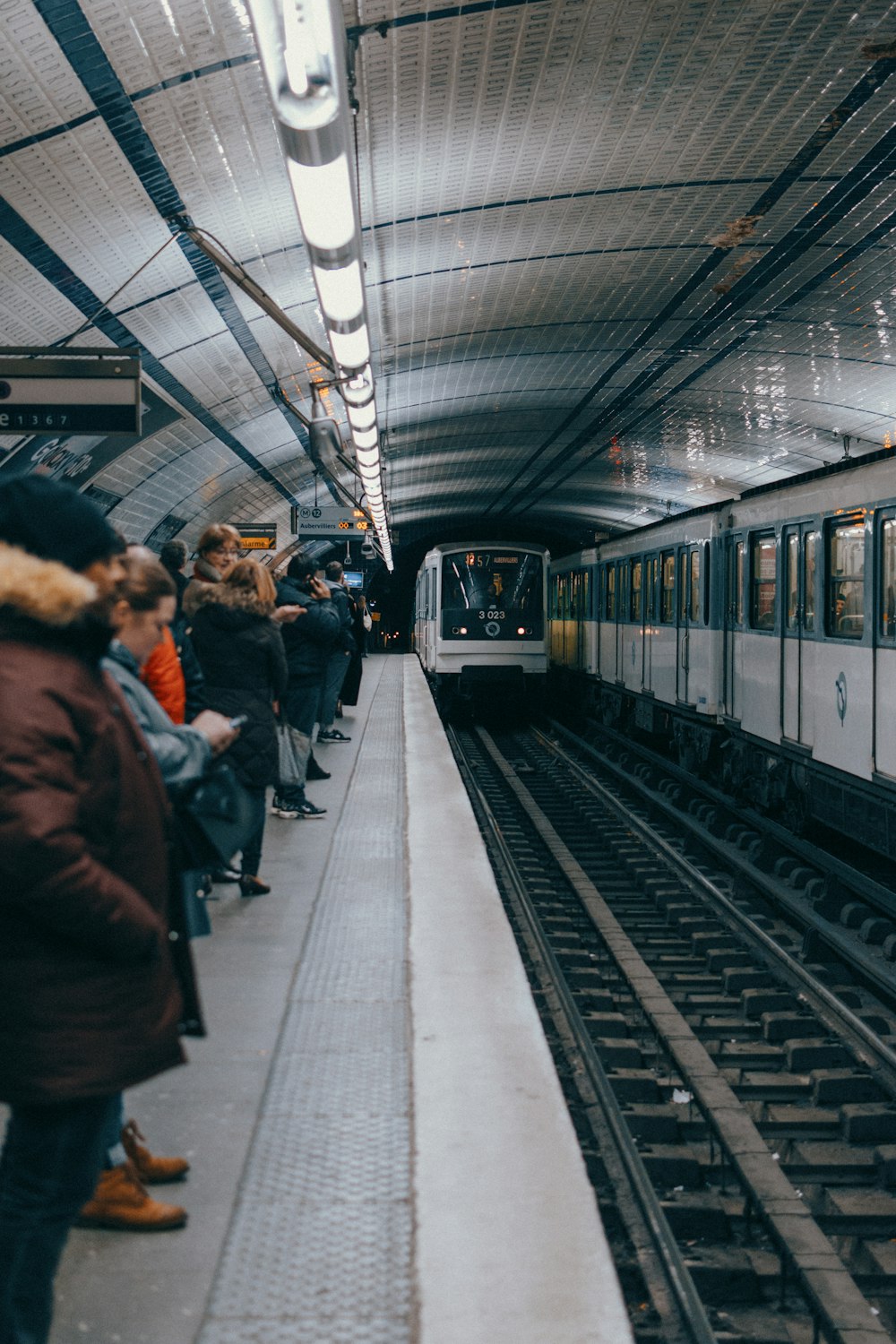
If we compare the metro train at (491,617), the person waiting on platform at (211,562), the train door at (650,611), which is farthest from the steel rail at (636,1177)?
the metro train at (491,617)

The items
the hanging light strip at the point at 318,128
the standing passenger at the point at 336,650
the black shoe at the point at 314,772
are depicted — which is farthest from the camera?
the standing passenger at the point at 336,650

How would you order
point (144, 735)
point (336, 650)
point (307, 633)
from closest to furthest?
1. point (144, 735)
2. point (307, 633)
3. point (336, 650)

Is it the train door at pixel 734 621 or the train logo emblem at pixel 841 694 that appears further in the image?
the train door at pixel 734 621

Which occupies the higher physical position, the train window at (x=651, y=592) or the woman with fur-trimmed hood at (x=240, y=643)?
the train window at (x=651, y=592)

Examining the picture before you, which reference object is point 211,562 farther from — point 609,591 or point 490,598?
point 490,598

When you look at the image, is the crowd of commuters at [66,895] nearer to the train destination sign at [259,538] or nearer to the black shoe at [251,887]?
the black shoe at [251,887]

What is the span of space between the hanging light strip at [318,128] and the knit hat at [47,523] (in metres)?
2.65

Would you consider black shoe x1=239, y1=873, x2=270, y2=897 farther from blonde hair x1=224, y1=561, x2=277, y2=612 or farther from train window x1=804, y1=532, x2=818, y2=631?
train window x1=804, y1=532, x2=818, y2=631

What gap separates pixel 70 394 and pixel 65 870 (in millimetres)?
6129

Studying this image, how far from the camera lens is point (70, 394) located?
7.74 metres

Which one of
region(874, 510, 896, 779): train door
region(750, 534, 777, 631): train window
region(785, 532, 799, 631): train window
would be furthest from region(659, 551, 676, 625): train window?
region(874, 510, 896, 779): train door

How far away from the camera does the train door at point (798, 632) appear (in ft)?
32.4

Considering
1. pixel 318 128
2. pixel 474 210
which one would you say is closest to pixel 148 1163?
pixel 318 128

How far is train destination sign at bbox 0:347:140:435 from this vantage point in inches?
303
